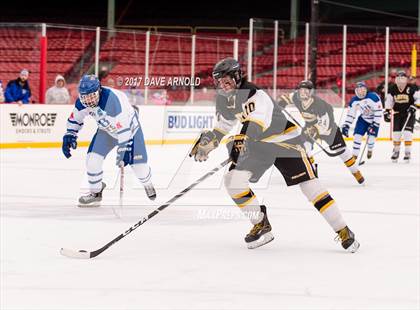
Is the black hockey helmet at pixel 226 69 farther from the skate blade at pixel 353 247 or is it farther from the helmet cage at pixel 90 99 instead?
the helmet cage at pixel 90 99

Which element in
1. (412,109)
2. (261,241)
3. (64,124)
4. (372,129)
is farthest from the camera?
(64,124)

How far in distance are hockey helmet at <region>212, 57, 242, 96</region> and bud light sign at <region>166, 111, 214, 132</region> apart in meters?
9.72

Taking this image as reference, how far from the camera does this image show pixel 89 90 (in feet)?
19.7

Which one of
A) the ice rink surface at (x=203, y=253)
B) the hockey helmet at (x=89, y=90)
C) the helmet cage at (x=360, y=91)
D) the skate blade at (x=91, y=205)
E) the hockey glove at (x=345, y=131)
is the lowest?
the skate blade at (x=91, y=205)

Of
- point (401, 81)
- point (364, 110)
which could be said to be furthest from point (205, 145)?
point (401, 81)

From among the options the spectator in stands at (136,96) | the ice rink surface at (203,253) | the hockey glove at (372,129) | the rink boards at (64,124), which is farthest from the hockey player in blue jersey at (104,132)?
the spectator in stands at (136,96)

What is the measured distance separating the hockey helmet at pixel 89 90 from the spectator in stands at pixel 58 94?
661 cm

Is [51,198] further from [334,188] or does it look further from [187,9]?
[187,9]

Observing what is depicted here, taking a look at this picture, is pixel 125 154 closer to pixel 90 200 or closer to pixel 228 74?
pixel 90 200

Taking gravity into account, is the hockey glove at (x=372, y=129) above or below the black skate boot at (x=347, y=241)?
above

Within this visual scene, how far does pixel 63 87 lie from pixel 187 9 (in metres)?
11.4

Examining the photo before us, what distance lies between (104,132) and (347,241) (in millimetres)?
2480

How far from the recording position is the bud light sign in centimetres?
1430

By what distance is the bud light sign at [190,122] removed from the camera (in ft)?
46.9
